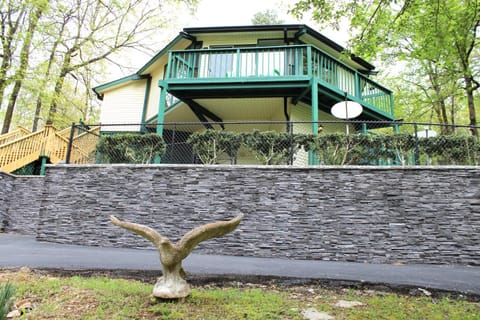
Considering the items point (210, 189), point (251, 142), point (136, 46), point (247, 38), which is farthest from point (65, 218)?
point (136, 46)

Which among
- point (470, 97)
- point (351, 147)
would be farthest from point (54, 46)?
point (470, 97)

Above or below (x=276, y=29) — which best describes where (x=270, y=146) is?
below

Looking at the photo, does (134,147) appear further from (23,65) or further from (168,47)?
(23,65)

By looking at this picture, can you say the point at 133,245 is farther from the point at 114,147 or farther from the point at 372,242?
the point at 372,242

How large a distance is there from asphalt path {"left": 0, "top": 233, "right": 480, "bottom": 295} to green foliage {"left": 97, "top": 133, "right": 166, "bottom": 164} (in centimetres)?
233

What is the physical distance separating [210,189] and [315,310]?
12.3ft

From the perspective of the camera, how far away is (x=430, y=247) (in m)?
5.39

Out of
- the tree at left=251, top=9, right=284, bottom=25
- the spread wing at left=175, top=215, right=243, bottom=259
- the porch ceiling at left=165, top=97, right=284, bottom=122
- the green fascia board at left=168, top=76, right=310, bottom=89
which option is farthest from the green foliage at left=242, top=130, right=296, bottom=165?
the tree at left=251, top=9, right=284, bottom=25

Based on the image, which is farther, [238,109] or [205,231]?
[238,109]

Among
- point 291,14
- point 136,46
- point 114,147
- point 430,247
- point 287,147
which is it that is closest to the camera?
point 430,247

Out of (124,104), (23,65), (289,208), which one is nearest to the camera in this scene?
(289,208)

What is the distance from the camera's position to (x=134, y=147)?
7.06 metres

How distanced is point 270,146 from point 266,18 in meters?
13.8

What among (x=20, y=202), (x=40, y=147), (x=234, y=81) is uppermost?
(x=234, y=81)
